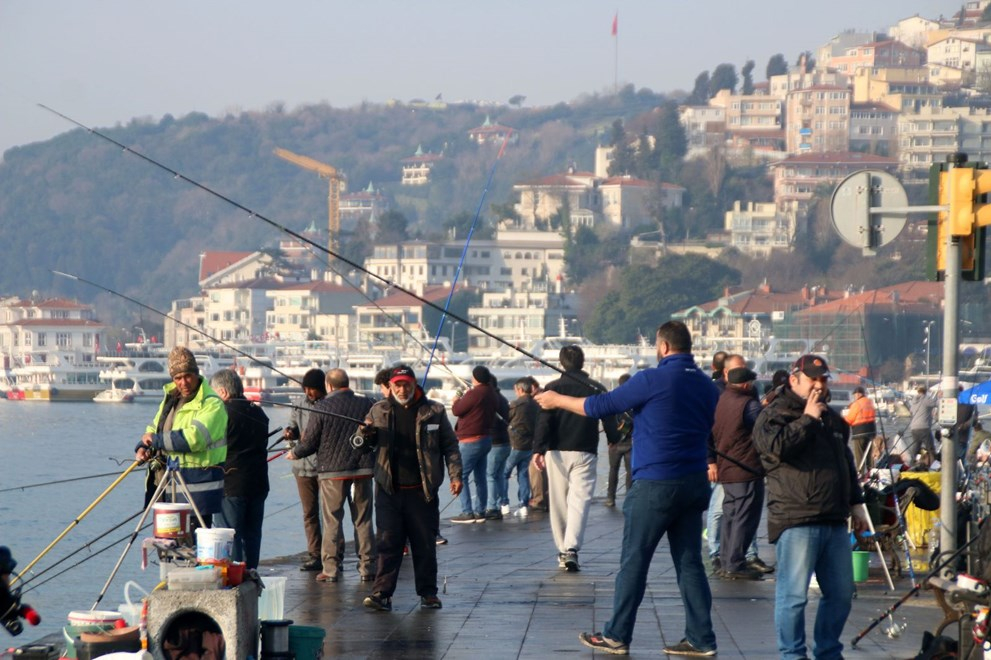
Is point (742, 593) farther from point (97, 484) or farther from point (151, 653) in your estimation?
point (97, 484)

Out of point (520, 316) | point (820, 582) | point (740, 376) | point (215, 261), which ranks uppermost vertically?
point (215, 261)

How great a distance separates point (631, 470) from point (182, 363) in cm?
208

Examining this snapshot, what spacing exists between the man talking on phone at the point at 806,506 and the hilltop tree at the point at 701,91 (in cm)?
16974

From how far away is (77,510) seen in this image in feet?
95.0

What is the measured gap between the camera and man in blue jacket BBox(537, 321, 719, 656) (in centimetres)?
694

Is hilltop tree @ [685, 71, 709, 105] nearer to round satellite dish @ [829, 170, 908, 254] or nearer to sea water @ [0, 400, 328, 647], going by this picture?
sea water @ [0, 400, 328, 647]

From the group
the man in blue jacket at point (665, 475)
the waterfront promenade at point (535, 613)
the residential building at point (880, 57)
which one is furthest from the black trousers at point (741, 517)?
the residential building at point (880, 57)

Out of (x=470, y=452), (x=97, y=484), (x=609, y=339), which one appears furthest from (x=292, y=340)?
(x=470, y=452)

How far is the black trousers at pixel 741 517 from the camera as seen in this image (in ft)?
31.6

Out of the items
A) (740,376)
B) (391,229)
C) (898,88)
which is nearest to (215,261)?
(391,229)

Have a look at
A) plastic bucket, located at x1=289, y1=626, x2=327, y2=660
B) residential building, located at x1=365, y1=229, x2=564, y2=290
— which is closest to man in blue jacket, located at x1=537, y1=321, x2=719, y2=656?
plastic bucket, located at x1=289, y1=626, x2=327, y2=660

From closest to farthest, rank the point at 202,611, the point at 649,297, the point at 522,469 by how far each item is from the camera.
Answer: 1. the point at 202,611
2. the point at 522,469
3. the point at 649,297

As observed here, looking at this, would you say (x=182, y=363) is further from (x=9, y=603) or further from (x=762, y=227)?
(x=762, y=227)

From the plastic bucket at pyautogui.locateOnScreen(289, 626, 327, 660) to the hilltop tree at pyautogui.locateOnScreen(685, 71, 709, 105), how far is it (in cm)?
16996
